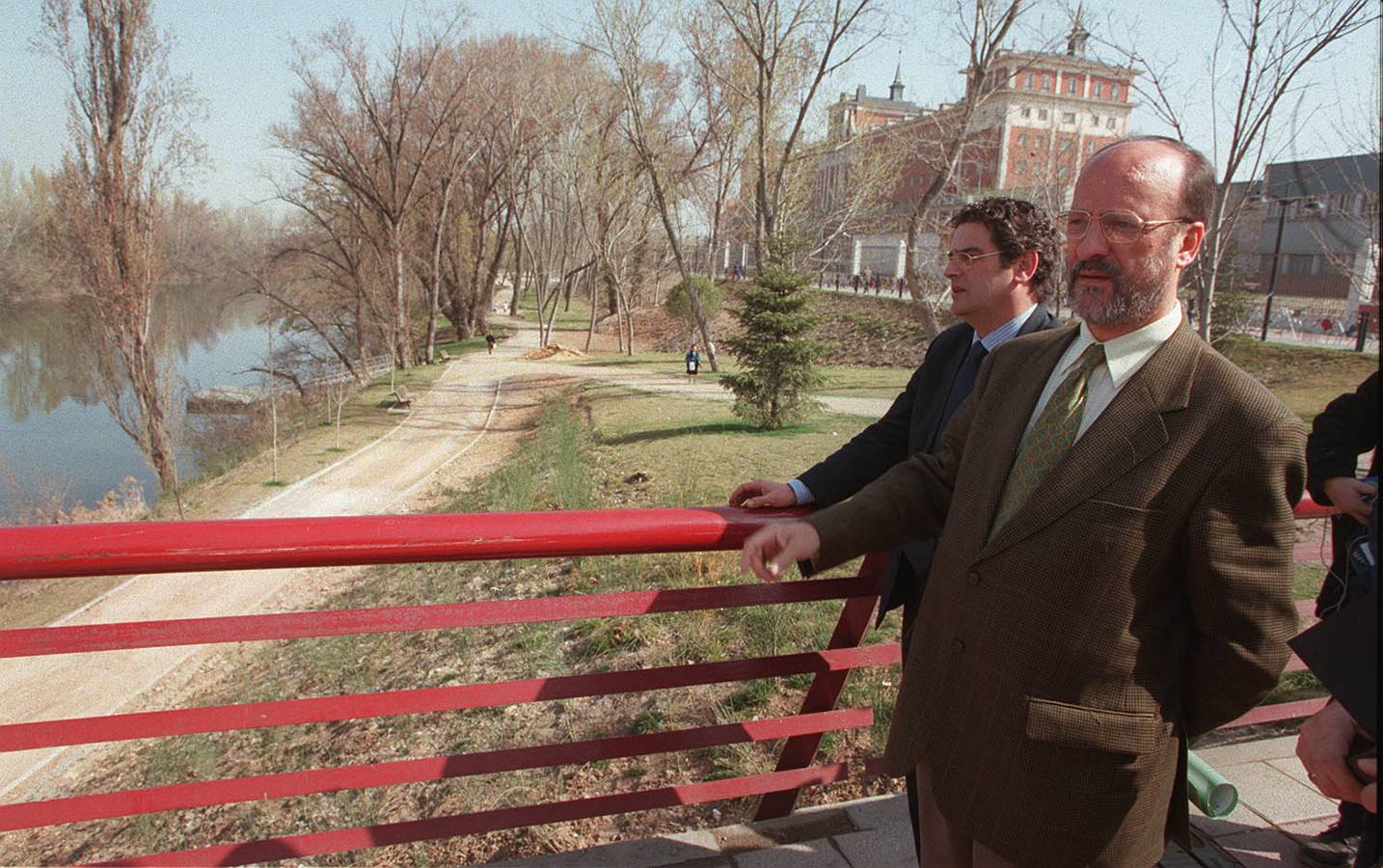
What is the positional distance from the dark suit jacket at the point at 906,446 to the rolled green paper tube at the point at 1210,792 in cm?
82

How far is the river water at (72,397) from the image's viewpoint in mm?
18500

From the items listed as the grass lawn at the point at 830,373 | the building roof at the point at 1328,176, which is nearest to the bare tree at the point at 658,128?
the grass lawn at the point at 830,373

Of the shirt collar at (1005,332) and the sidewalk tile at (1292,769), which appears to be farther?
the sidewalk tile at (1292,769)

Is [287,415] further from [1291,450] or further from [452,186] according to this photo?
[1291,450]

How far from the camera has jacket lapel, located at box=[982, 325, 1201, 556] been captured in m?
1.35

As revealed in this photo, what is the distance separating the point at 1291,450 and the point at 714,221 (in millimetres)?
29604

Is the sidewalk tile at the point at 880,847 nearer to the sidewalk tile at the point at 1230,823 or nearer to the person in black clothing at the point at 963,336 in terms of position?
the person in black clothing at the point at 963,336

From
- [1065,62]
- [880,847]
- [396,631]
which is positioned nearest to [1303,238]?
[1065,62]

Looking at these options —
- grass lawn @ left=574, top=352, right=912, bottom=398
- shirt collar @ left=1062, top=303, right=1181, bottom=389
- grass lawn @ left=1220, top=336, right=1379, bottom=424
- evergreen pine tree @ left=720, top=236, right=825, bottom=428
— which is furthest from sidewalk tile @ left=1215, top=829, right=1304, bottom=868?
grass lawn @ left=1220, top=336, right=1379, bottom=424

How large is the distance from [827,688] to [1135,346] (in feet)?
4.05

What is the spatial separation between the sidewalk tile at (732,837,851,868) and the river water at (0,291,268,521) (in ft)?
59.2

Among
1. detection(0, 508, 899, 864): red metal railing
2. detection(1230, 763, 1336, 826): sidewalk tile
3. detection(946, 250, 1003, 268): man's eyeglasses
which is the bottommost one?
detection(1230, 763, 1336, 826): sidewalk tile

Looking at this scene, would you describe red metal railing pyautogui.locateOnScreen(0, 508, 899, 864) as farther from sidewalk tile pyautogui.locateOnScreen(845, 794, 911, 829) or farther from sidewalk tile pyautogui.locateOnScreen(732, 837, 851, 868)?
sidewalk tile pyautogui.locateOnScreen(845, 794, 911, 829)

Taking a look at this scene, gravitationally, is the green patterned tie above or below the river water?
A: above
